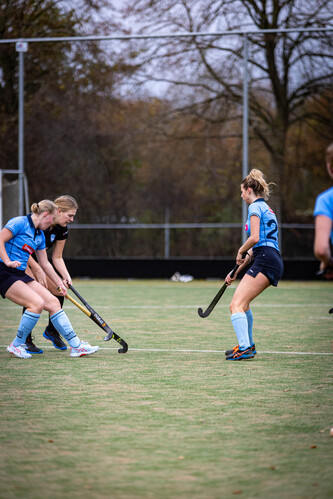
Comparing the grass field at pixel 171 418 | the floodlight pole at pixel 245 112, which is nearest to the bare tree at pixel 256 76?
the floodlight pole at pixel 245 112

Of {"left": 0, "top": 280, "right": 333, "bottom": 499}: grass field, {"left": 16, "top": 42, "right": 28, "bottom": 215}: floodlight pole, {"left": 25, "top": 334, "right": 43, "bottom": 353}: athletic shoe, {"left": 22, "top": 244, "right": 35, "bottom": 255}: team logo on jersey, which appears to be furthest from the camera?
{"left": 16, "top": 42, "right": 28, "bottom": 215}: floodlight pole

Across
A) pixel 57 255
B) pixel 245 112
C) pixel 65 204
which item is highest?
pixel 245 112

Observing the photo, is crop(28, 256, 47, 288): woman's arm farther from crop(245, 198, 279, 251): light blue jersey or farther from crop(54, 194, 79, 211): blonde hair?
crop(245, 198, 279, 251): light blue jersey

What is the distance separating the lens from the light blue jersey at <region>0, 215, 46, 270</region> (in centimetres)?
640

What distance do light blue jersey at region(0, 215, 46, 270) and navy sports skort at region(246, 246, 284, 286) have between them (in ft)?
6.15

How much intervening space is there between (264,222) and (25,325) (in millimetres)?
2182

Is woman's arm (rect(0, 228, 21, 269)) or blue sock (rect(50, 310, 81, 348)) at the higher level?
woman's arm (rect(0, 228, 21, 269))

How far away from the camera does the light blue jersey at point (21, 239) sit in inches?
252

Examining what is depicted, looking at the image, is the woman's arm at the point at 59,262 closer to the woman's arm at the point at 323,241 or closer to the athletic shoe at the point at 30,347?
the athletic shoe at the point at 30,347

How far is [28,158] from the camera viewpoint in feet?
56.6

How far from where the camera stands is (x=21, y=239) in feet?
21.1

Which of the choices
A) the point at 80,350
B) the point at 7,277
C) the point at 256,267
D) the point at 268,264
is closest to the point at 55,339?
the point at 80,350

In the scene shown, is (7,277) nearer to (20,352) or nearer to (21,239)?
(21,239)

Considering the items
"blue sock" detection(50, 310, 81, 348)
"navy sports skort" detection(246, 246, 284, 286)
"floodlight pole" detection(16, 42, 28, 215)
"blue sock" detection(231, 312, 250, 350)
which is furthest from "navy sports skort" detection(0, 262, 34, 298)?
"floodlight pole" detection(16, 42, 28, 215)
